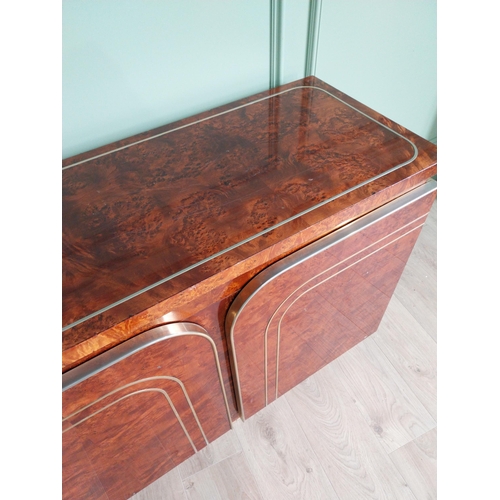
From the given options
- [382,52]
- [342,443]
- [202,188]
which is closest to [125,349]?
[202,188]

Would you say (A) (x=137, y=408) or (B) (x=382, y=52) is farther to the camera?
(B) (x=382, y=52)

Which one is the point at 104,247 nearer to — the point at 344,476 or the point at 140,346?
the point at 140,346

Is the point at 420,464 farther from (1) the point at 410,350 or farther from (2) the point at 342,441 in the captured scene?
(1) the point at 410,350

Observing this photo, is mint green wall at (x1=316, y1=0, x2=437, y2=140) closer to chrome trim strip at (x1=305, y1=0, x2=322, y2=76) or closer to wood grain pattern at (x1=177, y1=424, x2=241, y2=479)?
chrome trim strip at (x1=305, y1=0, x2=322, y2=76)

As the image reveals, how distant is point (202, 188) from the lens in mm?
703

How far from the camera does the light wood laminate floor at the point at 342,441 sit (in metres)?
0.95

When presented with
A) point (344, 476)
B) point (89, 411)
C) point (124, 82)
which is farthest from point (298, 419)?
point (124, 82)

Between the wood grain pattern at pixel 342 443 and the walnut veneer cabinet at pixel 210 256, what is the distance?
212mm

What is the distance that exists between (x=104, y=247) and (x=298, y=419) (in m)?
0.73

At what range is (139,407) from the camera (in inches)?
26.6

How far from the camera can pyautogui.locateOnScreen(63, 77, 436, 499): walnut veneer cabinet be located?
0.57 metres

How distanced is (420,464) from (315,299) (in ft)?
1.76

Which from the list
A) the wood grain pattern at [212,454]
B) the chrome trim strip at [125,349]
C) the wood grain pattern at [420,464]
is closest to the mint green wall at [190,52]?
the chrome trim strip at [125,349]

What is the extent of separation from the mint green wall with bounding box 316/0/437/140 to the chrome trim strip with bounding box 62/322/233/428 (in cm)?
76
